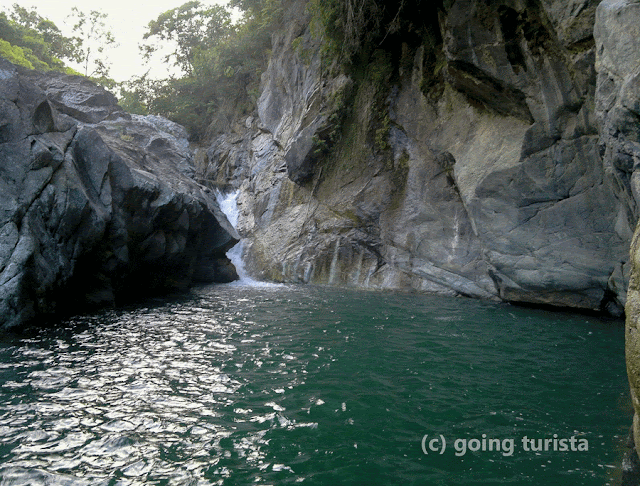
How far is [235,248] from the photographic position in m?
23.6

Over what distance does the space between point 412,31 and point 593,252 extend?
36.2ft

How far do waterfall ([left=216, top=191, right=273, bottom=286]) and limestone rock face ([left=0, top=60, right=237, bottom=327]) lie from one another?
319 cm

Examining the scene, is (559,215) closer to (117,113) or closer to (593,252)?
(593,252)

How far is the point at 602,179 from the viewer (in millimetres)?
10695

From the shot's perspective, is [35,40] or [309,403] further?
[35,40]

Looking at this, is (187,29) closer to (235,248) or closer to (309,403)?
(235,248)

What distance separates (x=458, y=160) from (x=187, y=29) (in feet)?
106

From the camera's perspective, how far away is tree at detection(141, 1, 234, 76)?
36906 millimetres

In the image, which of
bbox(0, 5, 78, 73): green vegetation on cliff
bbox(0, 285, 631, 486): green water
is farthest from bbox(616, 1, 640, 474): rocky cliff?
bbox(0, 5, 78, 73): green vegetation on cliff

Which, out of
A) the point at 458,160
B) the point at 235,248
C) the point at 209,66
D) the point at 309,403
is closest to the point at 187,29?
the point at 209,66

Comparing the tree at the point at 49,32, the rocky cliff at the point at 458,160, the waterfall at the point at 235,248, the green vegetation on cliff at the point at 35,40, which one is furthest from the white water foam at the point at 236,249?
the tree at the point at 49,32

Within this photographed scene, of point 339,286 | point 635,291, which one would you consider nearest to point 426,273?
point 339,286

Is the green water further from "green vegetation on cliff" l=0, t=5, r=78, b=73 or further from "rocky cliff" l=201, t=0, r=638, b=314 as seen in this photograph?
"green vegetation on cliff" l=0, t=5, r=78, b=73

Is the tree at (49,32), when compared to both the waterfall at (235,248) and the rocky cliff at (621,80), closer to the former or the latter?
the waterfall at (235,248)
